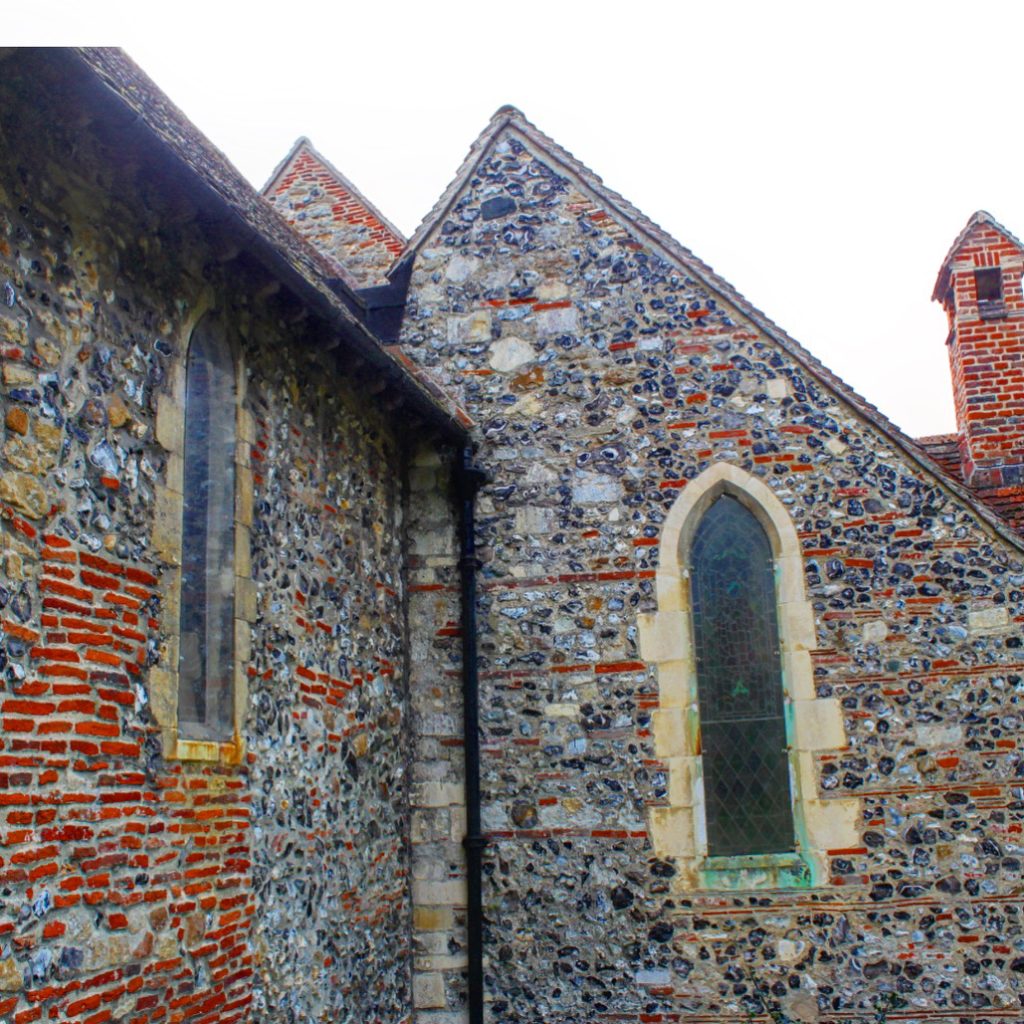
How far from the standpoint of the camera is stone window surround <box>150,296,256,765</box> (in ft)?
18.8

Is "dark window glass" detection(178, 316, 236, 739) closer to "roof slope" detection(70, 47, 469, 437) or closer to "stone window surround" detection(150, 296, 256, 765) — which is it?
"stone window surround" detection(150, 296, 256, 765)

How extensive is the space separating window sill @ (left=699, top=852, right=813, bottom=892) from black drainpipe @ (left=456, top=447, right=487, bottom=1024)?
1588mm

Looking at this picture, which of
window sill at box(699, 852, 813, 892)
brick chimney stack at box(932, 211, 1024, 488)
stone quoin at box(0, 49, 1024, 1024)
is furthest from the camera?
brick chimney stack at box(932, 211, 1024, 488)

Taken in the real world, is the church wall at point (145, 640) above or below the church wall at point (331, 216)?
below

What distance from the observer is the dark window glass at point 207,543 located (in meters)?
6.28

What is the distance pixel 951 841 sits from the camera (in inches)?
326

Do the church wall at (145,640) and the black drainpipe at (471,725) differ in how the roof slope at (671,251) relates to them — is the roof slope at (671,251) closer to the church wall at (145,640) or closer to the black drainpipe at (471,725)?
the black drainpipe at (471,725)

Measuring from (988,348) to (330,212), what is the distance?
7.70m

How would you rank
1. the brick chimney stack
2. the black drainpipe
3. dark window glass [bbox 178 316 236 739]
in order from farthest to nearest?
1. the brick chimney stack
2. the black drainpipe
3. dark window glass [bbox 178 316 236 739]

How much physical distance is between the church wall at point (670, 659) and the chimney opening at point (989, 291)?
7.07ft

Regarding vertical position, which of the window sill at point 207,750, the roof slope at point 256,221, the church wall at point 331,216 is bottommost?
the window sill at point 207,750

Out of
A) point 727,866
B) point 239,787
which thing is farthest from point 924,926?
point 239,787

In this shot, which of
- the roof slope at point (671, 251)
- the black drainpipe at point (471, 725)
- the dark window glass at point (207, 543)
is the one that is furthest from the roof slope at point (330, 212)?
the dark window glass at point (207, 543)

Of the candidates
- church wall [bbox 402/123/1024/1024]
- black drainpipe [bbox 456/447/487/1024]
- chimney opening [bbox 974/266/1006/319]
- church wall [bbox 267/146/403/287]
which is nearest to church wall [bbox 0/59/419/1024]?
black drainpipe [bbox 456/447/487/1024]
